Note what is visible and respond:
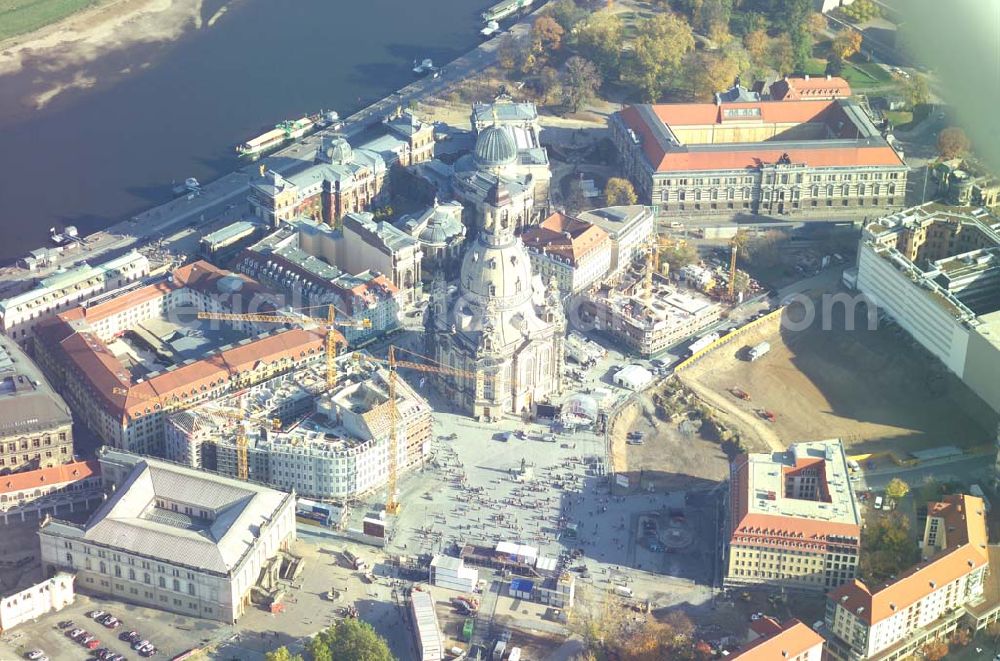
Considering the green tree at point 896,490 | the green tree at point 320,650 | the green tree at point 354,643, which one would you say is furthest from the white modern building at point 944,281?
the green tree at point 320,650

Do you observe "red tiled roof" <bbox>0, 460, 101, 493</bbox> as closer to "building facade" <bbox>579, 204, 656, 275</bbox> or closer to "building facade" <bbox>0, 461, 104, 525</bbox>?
"building facade" <bbox>0, 461, 104, 525</bbox>

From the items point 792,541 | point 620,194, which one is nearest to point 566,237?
point 620,194

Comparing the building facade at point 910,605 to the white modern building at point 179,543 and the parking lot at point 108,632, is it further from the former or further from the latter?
the parking lot at point 108,632

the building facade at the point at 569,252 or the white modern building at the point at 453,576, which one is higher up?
the building facade at the point at 569,252

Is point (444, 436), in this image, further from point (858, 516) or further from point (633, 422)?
point (858, 516)

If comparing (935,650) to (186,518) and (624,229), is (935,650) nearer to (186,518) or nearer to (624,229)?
(186,518)

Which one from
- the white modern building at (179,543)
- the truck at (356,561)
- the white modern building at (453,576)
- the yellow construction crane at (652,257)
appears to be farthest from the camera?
the yellow construction crane at (652,257)

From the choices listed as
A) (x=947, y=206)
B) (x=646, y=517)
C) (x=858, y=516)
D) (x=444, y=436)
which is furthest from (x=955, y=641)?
(x=947, y=206)
